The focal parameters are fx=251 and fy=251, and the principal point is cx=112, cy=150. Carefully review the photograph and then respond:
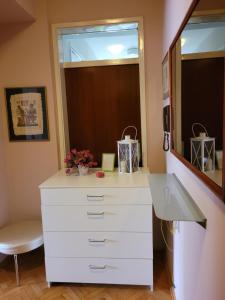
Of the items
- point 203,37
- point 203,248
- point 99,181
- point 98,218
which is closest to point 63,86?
point 99,181

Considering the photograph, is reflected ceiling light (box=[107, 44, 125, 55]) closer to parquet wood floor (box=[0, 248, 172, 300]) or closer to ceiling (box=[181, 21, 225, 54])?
ceiling (box=[181, 21, 225, 54])

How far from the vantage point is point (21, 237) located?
6.90 feet

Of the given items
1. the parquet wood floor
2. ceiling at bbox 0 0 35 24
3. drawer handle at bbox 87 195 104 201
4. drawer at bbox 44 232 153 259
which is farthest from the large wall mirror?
ceiling at bbox 0 0 35 24

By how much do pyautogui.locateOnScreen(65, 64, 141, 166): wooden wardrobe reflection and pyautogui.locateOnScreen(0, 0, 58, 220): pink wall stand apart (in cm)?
22

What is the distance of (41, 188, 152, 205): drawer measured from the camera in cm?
186

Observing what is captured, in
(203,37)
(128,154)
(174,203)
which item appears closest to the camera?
(203,37)

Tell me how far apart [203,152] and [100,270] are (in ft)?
4.91

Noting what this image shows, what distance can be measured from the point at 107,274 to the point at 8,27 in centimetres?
230

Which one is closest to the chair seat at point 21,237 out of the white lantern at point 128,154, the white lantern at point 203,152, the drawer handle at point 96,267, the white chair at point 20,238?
the white chair at point 20,238

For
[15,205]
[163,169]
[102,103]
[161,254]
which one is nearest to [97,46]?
[102,103]

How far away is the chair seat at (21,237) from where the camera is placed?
2.00 meters

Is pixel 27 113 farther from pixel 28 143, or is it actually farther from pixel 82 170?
pixel 82 170

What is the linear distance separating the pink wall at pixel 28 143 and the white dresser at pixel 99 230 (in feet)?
1.76

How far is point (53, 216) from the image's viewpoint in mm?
1949
